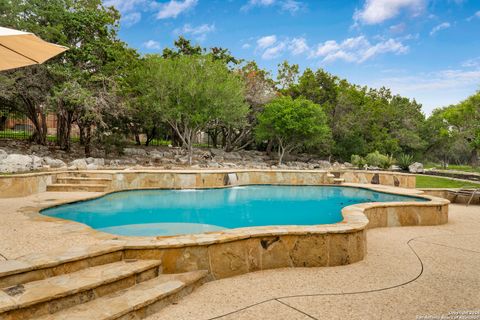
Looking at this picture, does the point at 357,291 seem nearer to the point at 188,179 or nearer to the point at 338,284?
the point at 338,284

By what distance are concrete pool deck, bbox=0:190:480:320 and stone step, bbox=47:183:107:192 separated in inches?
159

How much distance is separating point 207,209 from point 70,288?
231 inches

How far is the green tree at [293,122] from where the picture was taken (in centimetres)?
2580

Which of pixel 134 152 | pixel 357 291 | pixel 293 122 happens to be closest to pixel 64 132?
pixel 134 152

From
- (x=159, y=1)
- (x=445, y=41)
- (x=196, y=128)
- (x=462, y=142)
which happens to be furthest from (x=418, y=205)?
(x=462, y=142)

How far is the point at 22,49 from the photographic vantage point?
4633 millimetres

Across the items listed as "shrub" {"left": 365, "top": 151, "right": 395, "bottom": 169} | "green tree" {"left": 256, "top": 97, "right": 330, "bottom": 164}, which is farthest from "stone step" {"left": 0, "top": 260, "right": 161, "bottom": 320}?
"green tree" {"left": 256, "top": 97, "right": 330, "bottom": 164}

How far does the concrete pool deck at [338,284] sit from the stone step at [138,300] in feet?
0.34

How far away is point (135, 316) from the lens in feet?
9.61

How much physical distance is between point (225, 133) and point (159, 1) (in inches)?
608

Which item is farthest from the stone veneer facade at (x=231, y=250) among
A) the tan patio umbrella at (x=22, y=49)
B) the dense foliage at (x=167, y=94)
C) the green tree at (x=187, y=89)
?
the green tree at (x=187, y=89)

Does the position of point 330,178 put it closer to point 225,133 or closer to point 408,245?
point 408,245

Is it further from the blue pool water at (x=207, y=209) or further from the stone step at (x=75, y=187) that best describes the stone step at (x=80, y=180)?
the blue pool water at (x=207, y=209)

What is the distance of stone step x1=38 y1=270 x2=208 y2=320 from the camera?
9.12 ft
